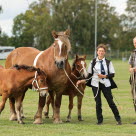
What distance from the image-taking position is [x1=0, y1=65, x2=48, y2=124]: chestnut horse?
1039 centimetres

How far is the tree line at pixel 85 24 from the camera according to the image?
7769 cm

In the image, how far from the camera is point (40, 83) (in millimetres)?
10352

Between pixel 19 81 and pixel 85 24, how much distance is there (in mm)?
68580

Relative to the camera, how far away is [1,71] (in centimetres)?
1091

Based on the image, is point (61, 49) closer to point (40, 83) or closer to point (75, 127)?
point (40, 83)

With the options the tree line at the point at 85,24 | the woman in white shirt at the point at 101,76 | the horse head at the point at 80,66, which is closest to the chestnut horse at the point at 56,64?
the horse head at the point at 80,66

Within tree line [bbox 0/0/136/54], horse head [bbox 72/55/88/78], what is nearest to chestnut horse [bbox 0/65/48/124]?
horse head [bbox 72/55/88/78]

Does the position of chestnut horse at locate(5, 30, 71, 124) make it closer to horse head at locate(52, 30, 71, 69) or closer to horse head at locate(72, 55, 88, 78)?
horse head at locate(52, 30, 71, 69)

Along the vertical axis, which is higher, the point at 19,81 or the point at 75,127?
the point at 19,81

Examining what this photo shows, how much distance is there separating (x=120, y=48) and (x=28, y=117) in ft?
287

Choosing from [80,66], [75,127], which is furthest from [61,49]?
[75,127]

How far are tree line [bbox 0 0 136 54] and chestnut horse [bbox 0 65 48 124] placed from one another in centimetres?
6647

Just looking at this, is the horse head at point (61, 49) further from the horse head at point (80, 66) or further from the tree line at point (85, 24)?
the tree line at point (85, 24)

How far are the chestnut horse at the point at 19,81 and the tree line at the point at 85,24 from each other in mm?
66471
